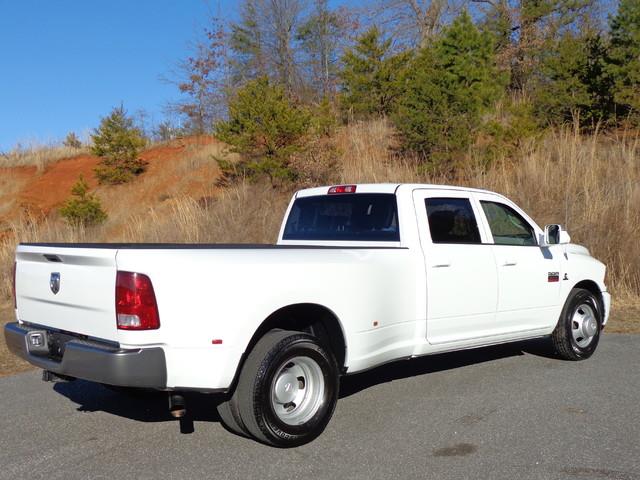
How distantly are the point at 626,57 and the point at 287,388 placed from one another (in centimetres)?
1831

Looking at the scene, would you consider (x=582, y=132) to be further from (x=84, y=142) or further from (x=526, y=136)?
(x=84, y=142)

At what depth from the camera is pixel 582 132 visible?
69.6 feet

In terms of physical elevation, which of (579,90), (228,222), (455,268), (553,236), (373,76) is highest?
(373,76)

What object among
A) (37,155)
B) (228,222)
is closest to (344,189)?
(228,222)

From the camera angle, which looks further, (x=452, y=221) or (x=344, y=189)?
(x=344, y=189)

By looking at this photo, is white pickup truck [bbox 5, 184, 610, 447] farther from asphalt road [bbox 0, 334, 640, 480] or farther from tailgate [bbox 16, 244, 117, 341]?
asphalt road [bbox 0, 334, 640, 480]

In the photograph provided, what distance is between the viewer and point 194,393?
17.1 feet

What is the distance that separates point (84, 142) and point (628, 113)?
29.9 m

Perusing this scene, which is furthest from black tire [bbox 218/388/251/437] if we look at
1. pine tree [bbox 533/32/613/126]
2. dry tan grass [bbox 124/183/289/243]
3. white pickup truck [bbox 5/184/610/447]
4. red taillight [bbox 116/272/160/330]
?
pine tree [bbox 533/32/613/126]

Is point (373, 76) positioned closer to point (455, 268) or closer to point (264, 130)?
point (264, 130)

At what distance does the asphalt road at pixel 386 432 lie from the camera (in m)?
4.59

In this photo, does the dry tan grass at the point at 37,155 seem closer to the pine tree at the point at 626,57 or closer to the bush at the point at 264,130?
the bush at the point at 264,130

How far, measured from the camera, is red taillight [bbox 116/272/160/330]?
446cm

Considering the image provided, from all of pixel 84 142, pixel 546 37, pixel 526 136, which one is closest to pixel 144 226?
pixel 526 136
